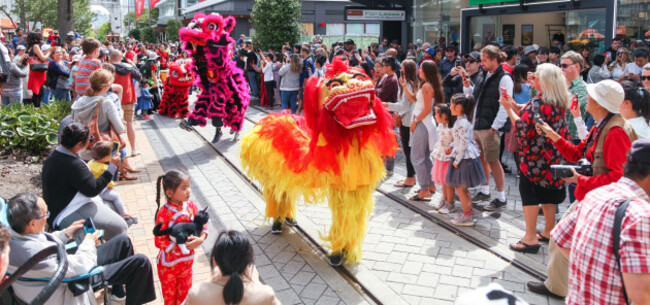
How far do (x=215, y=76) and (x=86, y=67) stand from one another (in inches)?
96.0

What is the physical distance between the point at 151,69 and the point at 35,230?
11694 millimetres

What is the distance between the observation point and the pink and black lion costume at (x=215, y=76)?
32.4ft

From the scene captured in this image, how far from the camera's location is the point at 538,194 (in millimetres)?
5309

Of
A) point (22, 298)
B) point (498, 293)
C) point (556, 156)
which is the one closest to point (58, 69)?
point (22, 298)

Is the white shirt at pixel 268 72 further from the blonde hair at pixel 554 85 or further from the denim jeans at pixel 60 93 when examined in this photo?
the blonde hair at pixel 554 85

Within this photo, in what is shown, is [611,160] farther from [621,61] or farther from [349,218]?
[621,61]

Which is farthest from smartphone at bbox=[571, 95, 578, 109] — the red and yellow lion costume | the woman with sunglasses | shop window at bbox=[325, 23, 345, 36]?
shop window at bbox=[325, 23, 345, 36]

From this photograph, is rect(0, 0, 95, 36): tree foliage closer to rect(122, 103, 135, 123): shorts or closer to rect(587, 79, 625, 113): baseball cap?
rect(122, 103, 135, 123): shorts

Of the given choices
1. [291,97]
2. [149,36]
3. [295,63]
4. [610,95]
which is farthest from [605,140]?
[149,36]

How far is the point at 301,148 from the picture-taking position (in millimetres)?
5254

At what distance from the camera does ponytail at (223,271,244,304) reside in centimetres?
282

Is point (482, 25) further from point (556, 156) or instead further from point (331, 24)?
point (331, 24)

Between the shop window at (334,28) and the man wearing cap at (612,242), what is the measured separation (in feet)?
147

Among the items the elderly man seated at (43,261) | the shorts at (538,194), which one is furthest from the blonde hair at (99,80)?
the shorts at (538,194)
